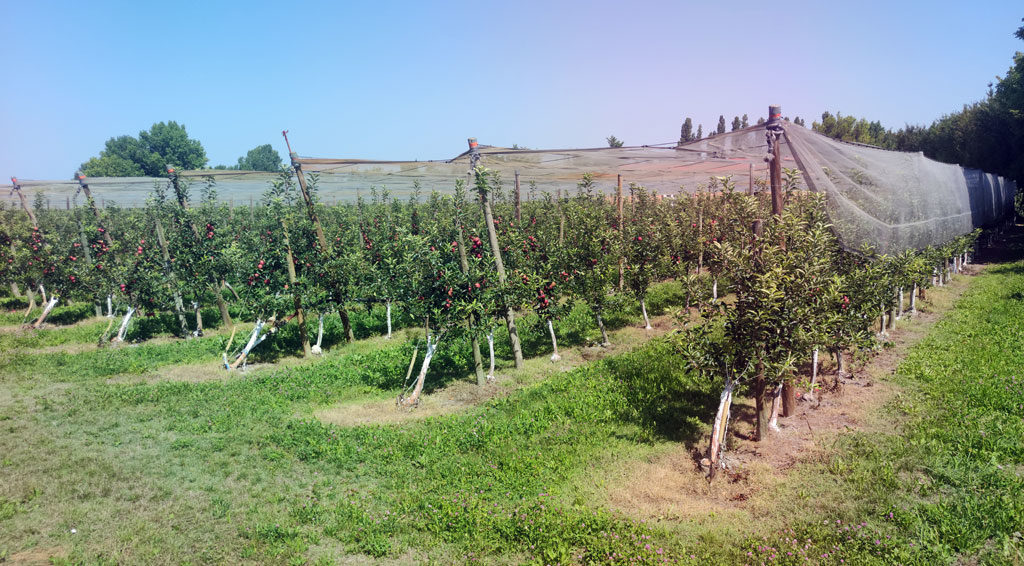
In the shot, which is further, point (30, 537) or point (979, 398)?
point (979, 398)

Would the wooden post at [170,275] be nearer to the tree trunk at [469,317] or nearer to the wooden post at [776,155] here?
the tree trunk at [469,317]

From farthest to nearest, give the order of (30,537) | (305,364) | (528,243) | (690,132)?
(690,132), (528,243), (305,364), (30,537)

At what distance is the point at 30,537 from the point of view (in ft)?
21.2

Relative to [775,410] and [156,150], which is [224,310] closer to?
[775,410]

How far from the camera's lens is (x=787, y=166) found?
15.9 m

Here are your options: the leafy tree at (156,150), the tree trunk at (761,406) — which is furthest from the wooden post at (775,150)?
the leafy tree at (156,150)

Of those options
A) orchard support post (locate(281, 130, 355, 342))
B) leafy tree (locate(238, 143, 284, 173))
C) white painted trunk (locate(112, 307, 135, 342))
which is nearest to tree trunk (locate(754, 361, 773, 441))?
orchard support post (locate(281, 130, 355, 342))

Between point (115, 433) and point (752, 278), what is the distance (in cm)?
1193

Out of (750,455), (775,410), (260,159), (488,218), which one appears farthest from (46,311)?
(260,159)

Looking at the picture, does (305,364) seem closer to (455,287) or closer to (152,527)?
(455,287)

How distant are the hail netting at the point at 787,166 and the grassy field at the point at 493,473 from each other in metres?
3.38

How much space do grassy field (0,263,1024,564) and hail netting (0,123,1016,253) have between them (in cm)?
338

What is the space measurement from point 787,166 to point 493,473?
13.9 metres

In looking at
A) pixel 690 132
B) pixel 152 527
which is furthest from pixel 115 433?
pixel 690 132
